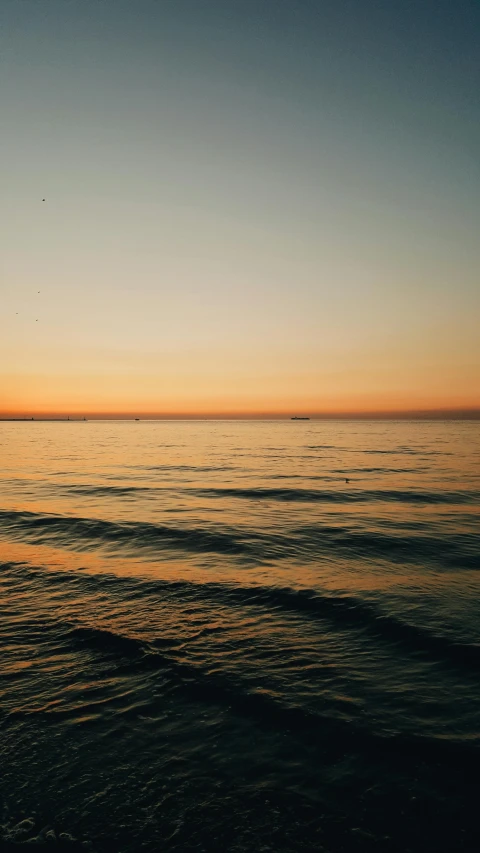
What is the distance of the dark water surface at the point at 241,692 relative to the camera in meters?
4.51

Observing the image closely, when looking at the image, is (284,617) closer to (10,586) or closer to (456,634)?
(456,634)

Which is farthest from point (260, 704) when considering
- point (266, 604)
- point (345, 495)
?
point (345, 495)

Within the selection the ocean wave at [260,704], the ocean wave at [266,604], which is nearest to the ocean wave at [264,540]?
the ocean wave at [266,604]

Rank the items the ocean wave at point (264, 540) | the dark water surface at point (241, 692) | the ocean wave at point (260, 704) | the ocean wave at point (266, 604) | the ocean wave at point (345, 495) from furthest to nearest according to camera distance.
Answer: the ocean wave at point (345, 495), the ocean wave at point (264, 540), the ocean wave at point (266, 604), the ocean wave at point (260, 704), the dark water surface at point (241, 692)

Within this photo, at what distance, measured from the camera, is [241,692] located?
6.60m

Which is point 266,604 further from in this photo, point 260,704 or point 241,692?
point 260,704

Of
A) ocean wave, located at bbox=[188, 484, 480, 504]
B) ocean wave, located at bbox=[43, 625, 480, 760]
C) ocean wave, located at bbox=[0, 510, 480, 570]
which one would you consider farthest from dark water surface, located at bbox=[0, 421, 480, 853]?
ocean wave, located at bbox=[188, 484, 480, 504]

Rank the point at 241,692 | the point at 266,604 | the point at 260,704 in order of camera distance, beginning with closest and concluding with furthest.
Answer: the point at 260,704 < the point at 241,692 < the point at 266,604

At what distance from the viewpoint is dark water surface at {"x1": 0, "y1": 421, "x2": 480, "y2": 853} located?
451 cm

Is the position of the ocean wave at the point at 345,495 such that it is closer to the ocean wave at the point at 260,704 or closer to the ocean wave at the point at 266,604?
the ocean wave at the point at 266,604

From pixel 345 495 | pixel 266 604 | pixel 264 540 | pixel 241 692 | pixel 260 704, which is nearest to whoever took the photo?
pixel 260 704

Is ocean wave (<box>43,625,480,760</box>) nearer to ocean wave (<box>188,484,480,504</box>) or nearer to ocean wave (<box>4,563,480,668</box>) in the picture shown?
ocean wave (<box>4,563,480,668</box>)

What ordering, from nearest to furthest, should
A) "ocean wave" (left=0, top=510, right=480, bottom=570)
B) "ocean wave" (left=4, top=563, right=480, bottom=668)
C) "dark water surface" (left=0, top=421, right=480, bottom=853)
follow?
"dark water surface" (left=0, top=421, right=480, bottom=853) < "ocean wave" (left=4, top=563, right=480, bottom=668) < "ocean wave" (left=0, top=510, right=480, bottom=570)

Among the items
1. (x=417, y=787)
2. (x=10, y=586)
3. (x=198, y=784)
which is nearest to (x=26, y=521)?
(x=10, y=586)
